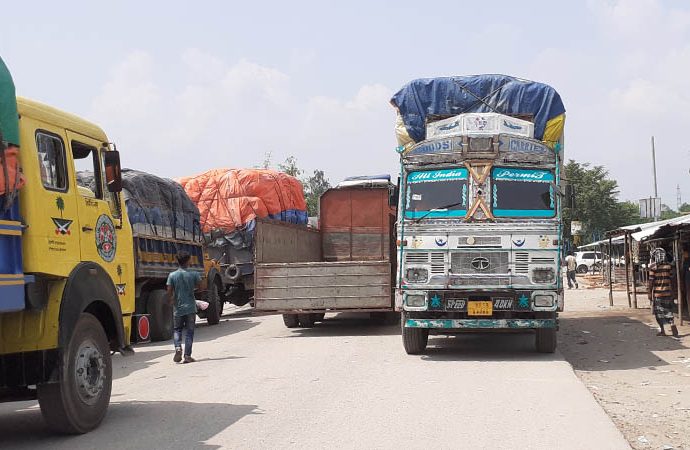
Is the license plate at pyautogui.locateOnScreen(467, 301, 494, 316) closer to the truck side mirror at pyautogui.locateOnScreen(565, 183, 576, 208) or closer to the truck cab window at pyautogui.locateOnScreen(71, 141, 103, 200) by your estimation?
the truck side mirror at pyautogui.locateOnScreen(565, 183, 576, 208)

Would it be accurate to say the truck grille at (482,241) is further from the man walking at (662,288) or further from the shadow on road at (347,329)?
the shadow on road at (347,329)

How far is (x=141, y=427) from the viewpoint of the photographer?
690 cm

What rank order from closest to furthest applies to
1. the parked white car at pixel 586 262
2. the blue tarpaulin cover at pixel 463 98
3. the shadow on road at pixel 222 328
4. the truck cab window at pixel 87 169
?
1. the truck cab window at pixel 87 169
2. the blue tarpaulin cover at pixel 463 98
3. the shadow on road at pixel 222 328
4. the parked white car at pixel 586 262

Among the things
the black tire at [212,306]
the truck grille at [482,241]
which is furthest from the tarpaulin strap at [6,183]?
the black tire at [212,306]

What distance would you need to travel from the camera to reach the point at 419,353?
11.8 metres

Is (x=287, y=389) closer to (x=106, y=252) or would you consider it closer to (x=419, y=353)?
(x=106, y=252)

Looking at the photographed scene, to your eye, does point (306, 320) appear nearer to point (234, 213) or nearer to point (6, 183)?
point (234, 213)

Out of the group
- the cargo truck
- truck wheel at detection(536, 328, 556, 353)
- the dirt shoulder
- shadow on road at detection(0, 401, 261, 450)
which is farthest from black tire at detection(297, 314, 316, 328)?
shadow on road at detection(0, 401, 261, 450)

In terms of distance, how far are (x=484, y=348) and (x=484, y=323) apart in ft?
5.30

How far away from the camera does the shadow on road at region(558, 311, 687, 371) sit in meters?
11.4

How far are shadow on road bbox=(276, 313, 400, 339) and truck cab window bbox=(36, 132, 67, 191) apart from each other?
9.00 m

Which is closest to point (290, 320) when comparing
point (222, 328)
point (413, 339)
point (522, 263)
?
point (222, 328)

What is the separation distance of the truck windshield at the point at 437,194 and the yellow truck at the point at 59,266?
507 cm

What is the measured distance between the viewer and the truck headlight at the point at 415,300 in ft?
36.7
